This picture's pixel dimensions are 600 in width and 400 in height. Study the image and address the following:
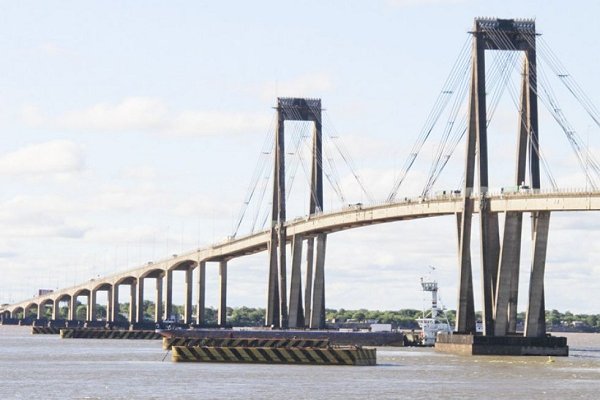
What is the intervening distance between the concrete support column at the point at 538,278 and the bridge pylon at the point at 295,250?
4269 cm

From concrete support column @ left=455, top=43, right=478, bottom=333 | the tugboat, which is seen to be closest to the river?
concrete support column @ left=455, top=43, right=478, bottom=333

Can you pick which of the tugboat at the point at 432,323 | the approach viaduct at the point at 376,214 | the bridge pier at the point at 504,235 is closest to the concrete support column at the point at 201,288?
the approach viaduct at the point at 376,214

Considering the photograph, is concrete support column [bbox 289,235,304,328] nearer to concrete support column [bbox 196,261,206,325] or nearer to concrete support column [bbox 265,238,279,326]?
concrete support column [bbox 265,238,279,326]

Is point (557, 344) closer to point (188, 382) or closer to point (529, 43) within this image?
point (529, 43)

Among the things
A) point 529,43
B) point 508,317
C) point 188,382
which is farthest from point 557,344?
point 188,382

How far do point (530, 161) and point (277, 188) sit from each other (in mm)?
46796

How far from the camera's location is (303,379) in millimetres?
81125

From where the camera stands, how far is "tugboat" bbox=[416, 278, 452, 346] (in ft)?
476

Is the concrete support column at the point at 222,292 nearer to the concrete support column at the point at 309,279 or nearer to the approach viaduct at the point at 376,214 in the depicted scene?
the approach viaduct at the point at 376,214

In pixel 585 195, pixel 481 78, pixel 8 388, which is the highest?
pixel 481 78

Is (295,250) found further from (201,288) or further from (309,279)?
(201,288)

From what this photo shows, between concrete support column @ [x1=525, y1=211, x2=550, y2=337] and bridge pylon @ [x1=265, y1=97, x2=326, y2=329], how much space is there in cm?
4269

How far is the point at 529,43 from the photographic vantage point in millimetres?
114438

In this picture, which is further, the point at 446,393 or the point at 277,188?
the point at 277,188
